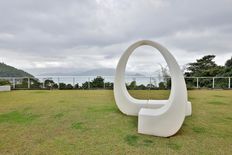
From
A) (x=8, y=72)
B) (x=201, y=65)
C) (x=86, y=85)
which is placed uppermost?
(x=201, y=65)

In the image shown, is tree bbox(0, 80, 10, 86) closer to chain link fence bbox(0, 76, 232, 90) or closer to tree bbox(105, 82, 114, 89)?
chain link fence bbox(0, 76, 232, 90)

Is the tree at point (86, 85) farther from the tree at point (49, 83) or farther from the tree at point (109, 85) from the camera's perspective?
the tree at point (49, 83)

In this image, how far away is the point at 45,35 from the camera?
1109 cm

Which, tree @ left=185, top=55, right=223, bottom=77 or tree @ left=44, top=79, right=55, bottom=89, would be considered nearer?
tree @ left=44, top=79, right=55, bottom=89

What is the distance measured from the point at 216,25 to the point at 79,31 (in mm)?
7390

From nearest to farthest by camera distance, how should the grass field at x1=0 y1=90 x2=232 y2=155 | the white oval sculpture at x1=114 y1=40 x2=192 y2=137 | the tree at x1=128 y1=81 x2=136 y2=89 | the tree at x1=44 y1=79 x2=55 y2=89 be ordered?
the grass field at x1=0 y1=90 x2=232 y2=155, the white oval sculpture at x1=114 y1=40 x2=192 y2=137, the tree at x1=128 y1=81 x2=136 y2=89, the tree at x1=44 y1=79 x2=55 y2=89

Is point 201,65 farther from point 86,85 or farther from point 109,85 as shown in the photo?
point 86,85

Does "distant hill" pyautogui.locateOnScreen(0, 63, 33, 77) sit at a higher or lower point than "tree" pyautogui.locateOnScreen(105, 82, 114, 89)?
higher

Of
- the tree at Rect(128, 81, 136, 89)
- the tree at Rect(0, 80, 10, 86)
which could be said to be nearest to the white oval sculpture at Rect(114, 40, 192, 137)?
the tree at Rect(128, 81, 136, 89)

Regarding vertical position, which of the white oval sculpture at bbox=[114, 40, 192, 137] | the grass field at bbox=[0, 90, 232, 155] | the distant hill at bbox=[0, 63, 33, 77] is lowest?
the grass field at bbox=[0, 90, 232, 155]

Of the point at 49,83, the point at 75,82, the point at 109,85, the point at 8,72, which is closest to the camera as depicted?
the point at 109,85

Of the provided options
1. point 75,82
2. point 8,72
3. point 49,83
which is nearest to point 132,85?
point 75,82

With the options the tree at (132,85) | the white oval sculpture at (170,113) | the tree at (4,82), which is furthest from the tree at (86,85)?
the white oval sculpture at (170,113)

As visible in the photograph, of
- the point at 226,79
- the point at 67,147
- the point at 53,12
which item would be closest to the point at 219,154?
the point at 67,147
